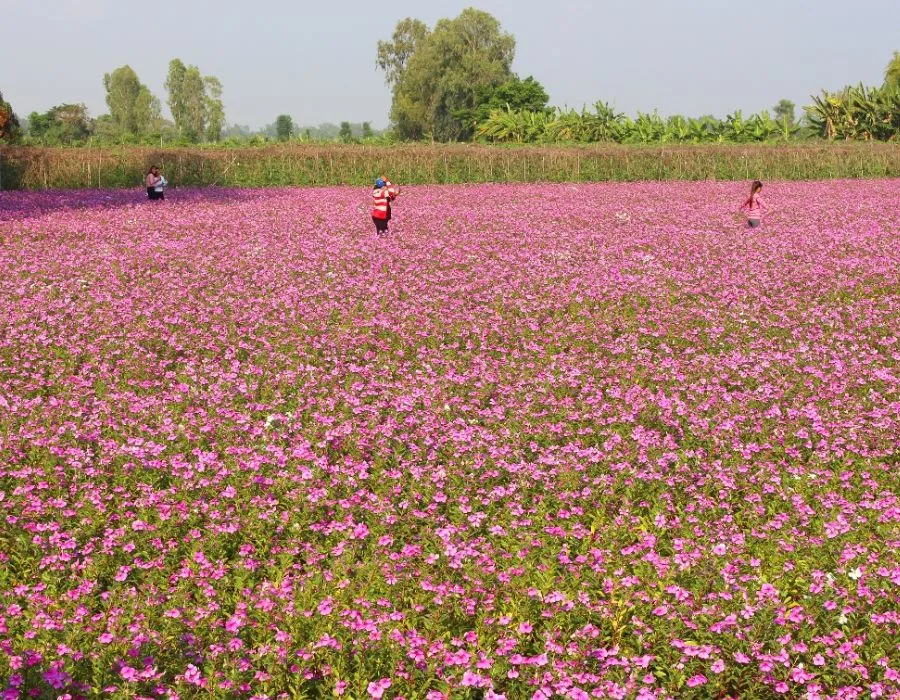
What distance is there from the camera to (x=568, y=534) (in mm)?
6383

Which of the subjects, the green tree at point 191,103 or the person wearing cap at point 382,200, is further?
the green tree at point 191,103

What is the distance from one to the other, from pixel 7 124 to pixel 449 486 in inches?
1865

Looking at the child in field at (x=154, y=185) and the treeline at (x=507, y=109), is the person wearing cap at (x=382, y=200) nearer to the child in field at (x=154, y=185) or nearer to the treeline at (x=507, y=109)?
the child in field at (x=154, y=185)

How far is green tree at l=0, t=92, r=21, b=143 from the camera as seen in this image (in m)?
42.3

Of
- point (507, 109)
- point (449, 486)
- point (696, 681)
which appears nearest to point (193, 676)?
point (696, 681)

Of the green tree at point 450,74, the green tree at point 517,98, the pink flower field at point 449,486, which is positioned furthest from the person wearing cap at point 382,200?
the green tree at point 450,74

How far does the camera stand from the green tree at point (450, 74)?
11219 cm

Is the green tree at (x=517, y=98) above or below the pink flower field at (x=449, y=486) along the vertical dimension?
above

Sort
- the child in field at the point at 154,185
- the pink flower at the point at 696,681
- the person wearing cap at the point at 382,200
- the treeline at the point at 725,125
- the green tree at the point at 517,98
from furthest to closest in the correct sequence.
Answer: the green tree at the point at 517,98
the treeline at the point at 725,125
the child in field at the point at 154,185
the person wearing cap at the point at 382,200
the pink flower at the point at 696,681

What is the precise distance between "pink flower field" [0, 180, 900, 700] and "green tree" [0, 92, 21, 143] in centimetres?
3116

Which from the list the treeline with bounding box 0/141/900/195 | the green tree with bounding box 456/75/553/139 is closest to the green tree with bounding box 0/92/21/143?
the treeline with bounding box 0/141/900/195

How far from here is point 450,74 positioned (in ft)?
367

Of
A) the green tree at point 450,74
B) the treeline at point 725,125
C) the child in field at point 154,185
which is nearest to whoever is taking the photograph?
the child in field at point 154,185

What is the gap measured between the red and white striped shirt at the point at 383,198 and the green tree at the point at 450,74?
90438mm
